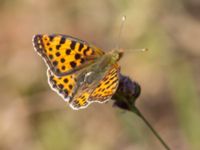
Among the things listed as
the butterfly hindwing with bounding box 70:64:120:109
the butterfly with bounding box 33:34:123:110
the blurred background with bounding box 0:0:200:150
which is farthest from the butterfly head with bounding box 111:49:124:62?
the blurred background with bounding box 0:0:200:150

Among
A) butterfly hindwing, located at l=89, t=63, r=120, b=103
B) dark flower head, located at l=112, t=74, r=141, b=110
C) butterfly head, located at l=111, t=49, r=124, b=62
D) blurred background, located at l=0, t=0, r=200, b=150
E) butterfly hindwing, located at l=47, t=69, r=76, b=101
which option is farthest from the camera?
blurred background, located at l=0, t=0, r=200, b=150

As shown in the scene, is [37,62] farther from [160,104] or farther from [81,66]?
[81,66]

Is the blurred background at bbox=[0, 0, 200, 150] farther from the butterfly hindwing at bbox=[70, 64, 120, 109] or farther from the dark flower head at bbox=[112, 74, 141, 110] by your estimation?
the butterfly hindwing at bbox=[70, 64, 120, 109]

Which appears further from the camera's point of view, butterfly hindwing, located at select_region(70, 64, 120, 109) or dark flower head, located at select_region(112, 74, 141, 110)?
dark flower head, located at select_region(112, 74, 141, 110)

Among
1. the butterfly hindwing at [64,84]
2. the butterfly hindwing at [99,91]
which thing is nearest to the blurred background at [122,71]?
the butterfly hindwing at [64,84]

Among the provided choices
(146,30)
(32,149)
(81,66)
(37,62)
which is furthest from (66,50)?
(37,62)

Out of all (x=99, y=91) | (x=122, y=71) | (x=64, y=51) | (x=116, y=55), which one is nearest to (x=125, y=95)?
(x=116, y=55)

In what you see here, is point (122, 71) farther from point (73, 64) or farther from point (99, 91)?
point (99, 91)
